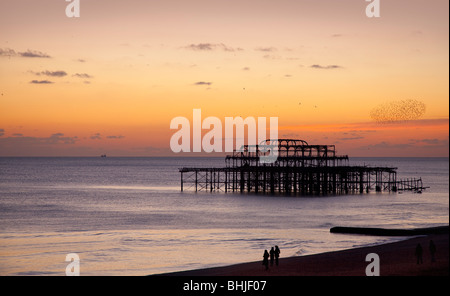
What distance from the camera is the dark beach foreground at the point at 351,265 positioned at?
24000 mm

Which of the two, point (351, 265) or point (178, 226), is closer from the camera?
point (351, 265)

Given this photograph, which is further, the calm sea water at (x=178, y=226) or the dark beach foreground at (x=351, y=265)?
the calm sea water at (x=178, y=226)

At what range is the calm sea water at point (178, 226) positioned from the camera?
1201 inches

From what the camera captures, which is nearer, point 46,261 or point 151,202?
point 46,261

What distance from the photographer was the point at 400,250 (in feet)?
97.8

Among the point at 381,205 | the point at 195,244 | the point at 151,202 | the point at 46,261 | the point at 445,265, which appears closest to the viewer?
the point at 445,265

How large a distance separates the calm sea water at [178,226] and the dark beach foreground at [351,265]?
2386mm

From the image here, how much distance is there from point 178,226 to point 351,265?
20.7 metres

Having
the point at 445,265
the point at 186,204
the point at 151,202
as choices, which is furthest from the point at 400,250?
the point at 151,202

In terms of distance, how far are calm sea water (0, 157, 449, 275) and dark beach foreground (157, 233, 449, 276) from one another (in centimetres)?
239

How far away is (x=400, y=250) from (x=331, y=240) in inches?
280

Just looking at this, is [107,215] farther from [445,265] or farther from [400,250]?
[445,265]

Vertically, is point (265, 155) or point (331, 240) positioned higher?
point (265, 155)

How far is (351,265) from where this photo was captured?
26.8 meters
